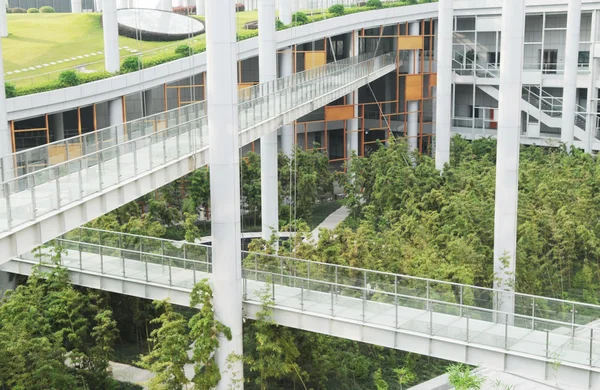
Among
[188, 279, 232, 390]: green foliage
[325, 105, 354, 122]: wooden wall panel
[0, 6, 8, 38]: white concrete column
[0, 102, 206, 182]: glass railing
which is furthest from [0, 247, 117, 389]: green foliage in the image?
[0, 6, 8, 38]: white concrete column

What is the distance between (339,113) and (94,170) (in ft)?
74.9

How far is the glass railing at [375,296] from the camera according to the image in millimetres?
16266

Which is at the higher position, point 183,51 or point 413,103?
point 183,51

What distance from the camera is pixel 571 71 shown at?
1480 inches

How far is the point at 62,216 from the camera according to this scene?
16219mm

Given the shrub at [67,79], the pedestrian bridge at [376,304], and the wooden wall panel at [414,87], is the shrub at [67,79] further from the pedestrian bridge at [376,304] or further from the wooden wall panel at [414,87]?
the wooden wall panel at [414,87]

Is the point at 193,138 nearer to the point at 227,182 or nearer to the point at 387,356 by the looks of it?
the point at 227,182

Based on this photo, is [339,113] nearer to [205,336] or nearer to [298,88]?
[298,88]

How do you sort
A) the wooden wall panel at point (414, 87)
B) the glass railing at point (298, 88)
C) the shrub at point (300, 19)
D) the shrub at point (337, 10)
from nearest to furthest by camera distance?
the glass railing at point (298, 88) < the shrub at point (300, 19) < the shrub at point (337, 10) < the wooden wall panel at point (414, 87)

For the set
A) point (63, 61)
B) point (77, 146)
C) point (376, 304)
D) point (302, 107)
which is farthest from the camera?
point (63, 61)

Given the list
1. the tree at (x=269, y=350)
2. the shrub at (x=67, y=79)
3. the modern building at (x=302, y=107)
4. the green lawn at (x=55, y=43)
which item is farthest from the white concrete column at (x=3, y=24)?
the tree at (x=269, y=350)

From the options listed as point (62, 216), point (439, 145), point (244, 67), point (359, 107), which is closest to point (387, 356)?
point (62, 216)

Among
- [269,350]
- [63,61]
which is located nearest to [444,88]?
[63,61]

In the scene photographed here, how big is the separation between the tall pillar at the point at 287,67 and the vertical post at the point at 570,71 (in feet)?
37.1
